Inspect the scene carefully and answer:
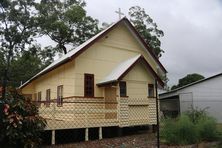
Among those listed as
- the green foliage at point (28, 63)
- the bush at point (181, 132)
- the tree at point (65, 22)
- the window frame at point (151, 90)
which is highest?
the tree at point (65, 22)

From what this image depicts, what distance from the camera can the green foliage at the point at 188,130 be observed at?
10.7m

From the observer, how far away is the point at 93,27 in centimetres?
3353

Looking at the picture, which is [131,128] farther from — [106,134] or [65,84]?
[65,84]

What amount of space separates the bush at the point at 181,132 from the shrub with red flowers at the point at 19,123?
4.85 m

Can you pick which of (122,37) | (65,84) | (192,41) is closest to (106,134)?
(65,84)

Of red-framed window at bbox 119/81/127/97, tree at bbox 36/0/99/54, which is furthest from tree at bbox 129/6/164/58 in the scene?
red-framed window at bbox 119/81/127/97

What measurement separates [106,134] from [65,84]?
4391 millimetres

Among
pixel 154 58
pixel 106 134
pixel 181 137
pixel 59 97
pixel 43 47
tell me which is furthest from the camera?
pixel 43 47

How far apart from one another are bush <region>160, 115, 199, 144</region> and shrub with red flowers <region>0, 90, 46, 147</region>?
4.85m

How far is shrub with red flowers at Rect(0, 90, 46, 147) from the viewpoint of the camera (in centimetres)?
918

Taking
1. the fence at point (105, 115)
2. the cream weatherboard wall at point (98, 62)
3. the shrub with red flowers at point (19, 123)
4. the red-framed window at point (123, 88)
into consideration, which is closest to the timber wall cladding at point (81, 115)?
the fence at point (105, 115)

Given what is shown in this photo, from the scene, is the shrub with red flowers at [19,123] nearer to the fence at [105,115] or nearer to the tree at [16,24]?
the fence at [105,115]

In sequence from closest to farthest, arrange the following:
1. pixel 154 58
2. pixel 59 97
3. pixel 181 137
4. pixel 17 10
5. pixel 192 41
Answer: pixel 181 137 → pixel 59 97 → pixel 154 58 → pixel 192 41 → pixel 17 10

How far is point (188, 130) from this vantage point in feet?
35.4
